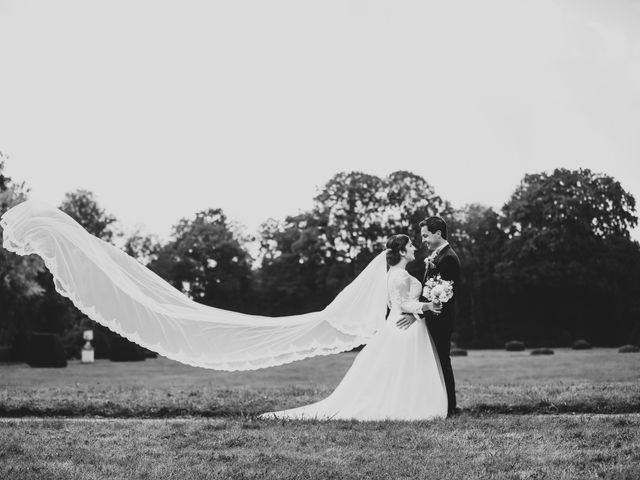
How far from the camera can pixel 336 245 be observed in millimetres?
61312

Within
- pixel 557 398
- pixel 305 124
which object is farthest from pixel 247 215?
pixel 557 398

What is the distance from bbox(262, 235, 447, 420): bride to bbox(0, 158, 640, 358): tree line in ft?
145

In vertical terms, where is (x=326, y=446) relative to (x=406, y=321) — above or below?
below

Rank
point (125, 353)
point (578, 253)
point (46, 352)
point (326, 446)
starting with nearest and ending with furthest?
point (326, 446), point (46, 352), point (125, 353), point (578, 253)

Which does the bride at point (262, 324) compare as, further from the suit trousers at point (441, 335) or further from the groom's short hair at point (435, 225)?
the groom's short hair at point (435, 225)

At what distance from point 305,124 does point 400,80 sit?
597 inches

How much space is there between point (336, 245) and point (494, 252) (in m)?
14.8

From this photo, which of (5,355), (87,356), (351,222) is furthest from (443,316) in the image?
(351,222)

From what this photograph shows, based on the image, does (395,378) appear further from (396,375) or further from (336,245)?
(336,245)

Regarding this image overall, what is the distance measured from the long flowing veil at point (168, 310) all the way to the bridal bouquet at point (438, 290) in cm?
113

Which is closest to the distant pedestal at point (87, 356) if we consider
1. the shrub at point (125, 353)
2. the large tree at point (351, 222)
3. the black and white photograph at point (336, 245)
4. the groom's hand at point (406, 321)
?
the black and white photograph at point (336, 245)

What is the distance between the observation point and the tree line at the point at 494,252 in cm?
5806

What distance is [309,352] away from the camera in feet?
35.1

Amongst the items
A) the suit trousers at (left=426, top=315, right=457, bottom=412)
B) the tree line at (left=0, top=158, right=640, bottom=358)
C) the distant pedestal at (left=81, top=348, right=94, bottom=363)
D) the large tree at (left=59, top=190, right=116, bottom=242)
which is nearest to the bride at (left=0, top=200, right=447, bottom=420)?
the suit trousers at (left=426, top=315, right=457, bottom=412)
